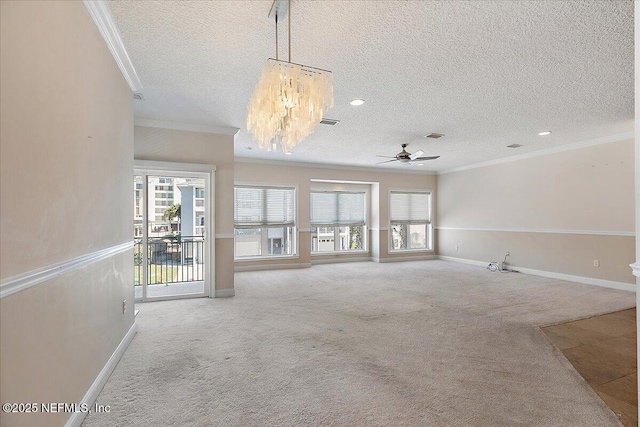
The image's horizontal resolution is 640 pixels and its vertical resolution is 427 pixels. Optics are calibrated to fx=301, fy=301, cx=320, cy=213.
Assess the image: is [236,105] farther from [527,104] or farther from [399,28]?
[527,104]

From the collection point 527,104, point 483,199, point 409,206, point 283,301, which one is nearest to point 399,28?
point 527,104

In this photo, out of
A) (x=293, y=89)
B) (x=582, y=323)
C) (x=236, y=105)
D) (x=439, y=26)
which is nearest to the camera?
(x=293, y=89)

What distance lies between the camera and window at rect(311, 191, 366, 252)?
8.40m

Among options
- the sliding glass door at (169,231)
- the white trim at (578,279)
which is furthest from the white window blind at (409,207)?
the sliding glass door at (169,231)

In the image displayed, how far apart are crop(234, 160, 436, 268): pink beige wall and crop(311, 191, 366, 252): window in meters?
0.30

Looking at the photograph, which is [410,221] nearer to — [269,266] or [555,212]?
[555,212]

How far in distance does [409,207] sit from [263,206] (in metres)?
4.51

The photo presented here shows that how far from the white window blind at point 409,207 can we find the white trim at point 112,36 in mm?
7213

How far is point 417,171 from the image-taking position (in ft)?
30.0

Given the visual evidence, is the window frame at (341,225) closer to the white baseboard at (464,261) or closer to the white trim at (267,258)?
the white trim at (267,258)

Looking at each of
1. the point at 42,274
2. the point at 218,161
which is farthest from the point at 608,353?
the point at 218,161

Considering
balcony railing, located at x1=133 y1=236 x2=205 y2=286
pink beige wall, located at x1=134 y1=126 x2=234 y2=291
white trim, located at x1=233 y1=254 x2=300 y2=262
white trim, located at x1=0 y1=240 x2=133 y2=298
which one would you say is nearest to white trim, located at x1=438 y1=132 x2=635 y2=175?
white trim, located at x1=233 y1=254 x2=300 y2=262

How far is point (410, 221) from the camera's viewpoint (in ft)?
30.2

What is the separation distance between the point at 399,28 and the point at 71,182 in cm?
247
